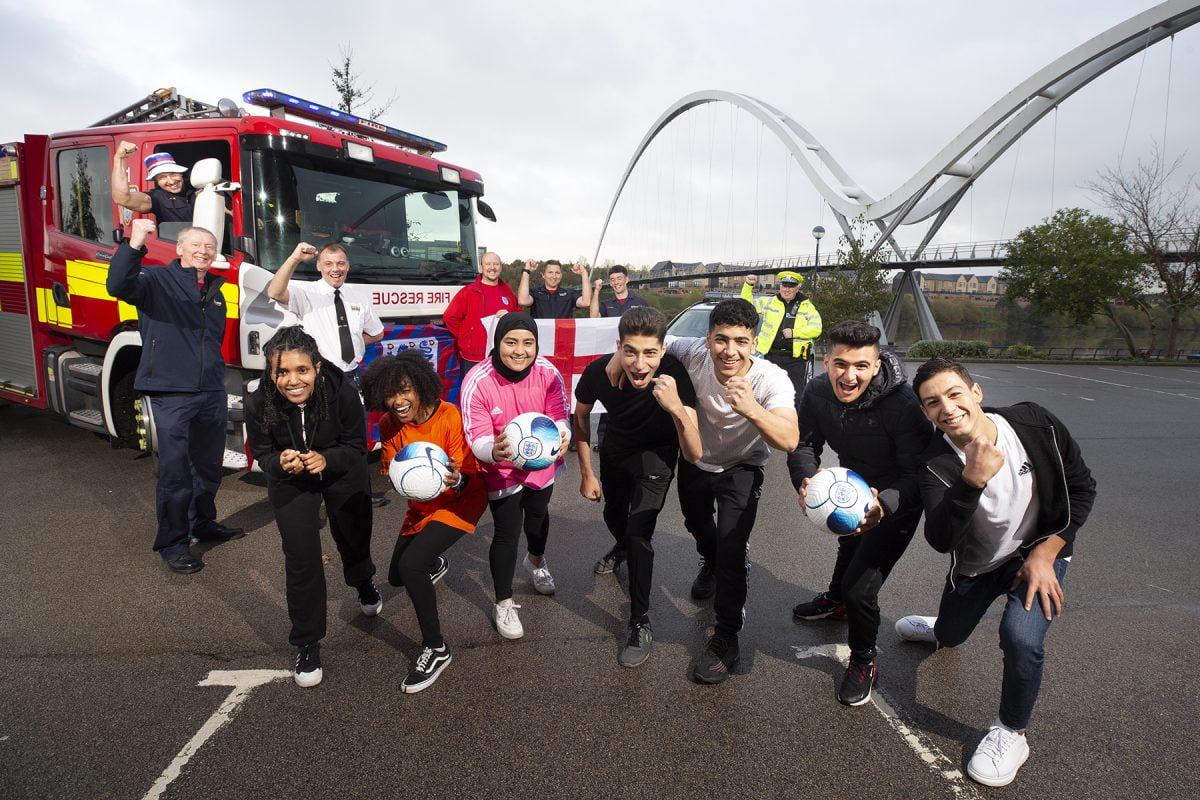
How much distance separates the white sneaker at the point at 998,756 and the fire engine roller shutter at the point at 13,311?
26.2 feet

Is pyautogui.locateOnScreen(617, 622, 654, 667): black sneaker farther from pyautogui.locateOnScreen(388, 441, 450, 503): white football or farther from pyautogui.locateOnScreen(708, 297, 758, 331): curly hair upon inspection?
pyautogui.locateOnScreen(708, 297, 758, 331): curly hair

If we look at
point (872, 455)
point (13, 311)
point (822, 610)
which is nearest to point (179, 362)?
point (872, 455)

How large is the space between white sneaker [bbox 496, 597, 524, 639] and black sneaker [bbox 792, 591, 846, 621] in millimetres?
1520

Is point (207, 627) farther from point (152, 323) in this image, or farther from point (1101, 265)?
point (1101, 265)

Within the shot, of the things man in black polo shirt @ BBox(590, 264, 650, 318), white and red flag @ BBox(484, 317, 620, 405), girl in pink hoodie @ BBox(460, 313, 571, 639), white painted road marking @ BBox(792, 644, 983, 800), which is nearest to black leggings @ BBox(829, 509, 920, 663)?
white painted road marking @ BBox(792, 644, 983, 800)

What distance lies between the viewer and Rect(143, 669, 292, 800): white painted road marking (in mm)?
2281

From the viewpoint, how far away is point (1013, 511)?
2.38 meters

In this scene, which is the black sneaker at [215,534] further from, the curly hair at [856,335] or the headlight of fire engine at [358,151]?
the curly hair at [856,335]

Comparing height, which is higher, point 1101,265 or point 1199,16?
point 1199,16

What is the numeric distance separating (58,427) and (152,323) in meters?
5.12

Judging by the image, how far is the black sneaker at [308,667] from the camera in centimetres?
281

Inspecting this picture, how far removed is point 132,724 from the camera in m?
2.55

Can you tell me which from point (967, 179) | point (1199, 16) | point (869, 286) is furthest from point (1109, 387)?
point (967, 179)

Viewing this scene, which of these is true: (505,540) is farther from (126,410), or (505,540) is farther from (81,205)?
(81,205)
